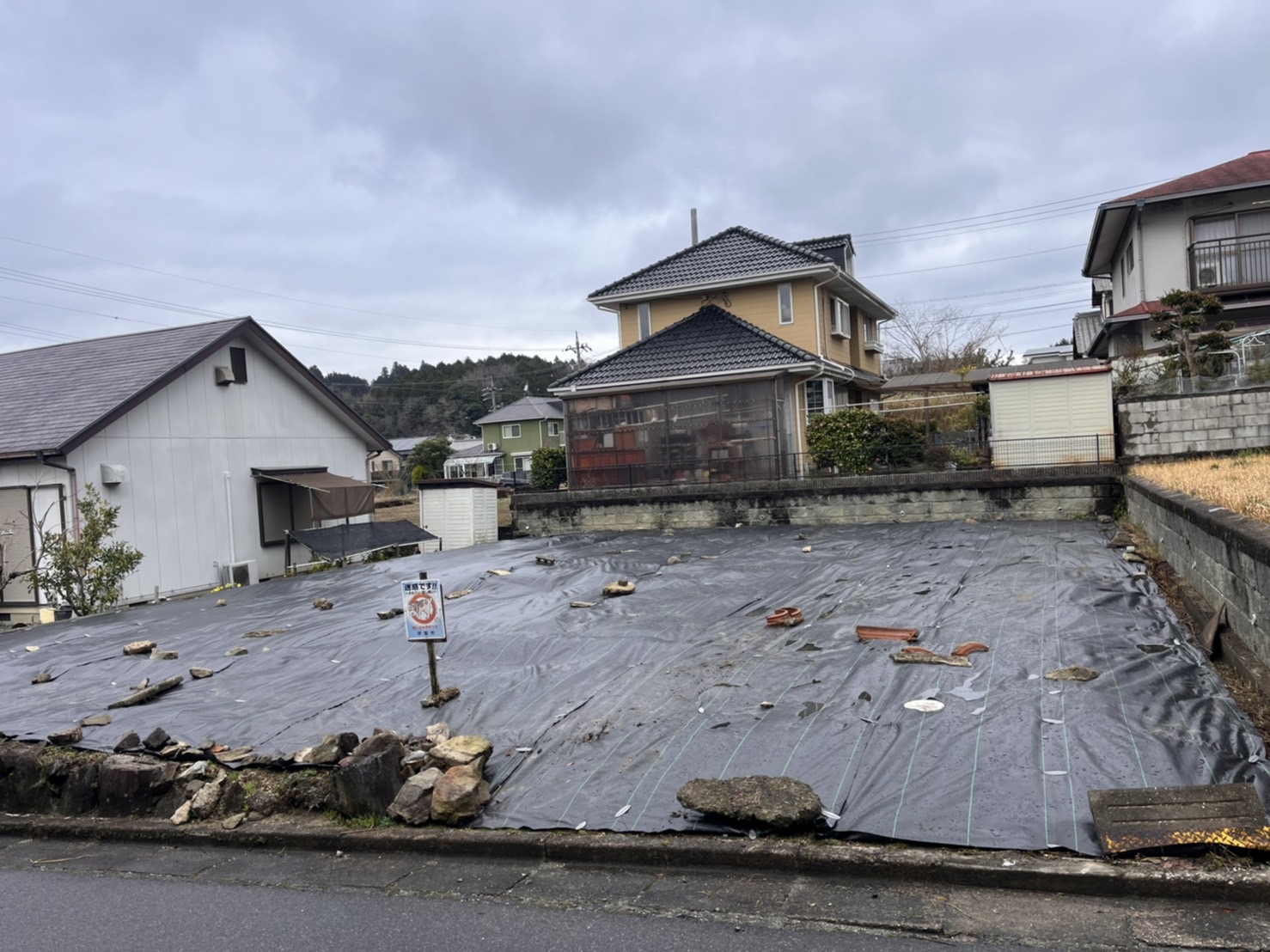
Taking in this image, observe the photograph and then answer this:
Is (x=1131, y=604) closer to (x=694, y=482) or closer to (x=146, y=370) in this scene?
(x=694, y=482)

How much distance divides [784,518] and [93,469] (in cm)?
1128

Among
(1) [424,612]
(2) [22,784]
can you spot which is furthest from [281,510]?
(1) [424,612]

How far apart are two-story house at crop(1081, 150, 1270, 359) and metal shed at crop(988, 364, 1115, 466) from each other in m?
5.85

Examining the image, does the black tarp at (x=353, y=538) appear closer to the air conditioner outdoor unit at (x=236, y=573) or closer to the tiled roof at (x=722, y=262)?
the air conditioner outdoor unit at (x=236, y=573)

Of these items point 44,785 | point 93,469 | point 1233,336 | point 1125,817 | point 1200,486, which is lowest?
point 44,785

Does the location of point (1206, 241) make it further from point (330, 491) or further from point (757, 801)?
point (757, 801)

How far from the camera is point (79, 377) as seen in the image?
1600cm

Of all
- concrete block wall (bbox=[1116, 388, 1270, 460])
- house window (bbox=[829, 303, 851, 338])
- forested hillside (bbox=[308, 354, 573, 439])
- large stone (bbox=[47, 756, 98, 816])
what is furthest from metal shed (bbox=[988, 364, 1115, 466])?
forested hillside (bbox=[308, 354, 573, 439])

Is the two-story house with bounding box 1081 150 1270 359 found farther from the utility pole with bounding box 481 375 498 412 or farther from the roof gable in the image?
the utility pole with bounding box 481 375 498 412

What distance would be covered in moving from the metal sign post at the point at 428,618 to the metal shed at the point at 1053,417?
1177 centimetres

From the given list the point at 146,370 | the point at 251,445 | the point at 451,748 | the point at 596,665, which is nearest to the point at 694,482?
the point at 251,445

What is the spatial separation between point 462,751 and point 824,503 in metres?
10.9

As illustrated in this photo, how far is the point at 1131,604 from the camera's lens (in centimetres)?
691

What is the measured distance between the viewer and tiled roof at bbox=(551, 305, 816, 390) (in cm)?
1803
